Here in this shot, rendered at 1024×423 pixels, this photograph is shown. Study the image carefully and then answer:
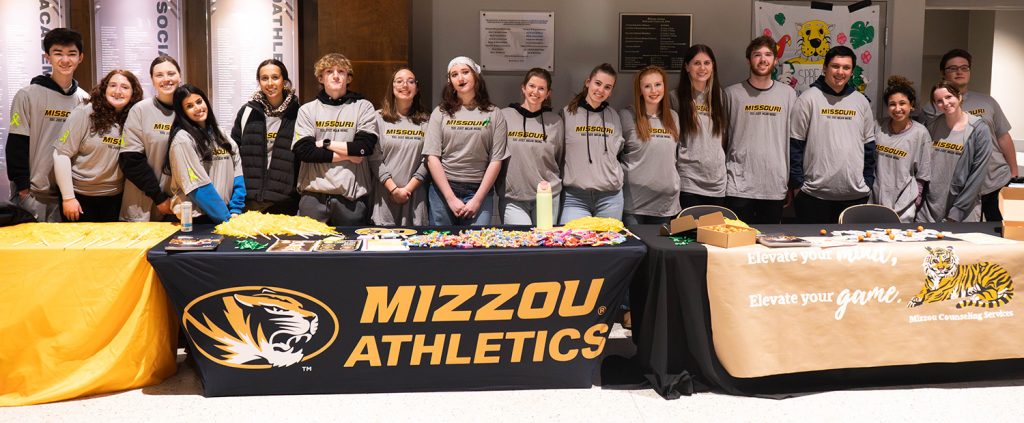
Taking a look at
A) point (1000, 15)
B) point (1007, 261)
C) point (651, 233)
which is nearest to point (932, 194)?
point (1007, 261)

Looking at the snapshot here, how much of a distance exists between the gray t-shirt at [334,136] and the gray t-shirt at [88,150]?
36.7 inches

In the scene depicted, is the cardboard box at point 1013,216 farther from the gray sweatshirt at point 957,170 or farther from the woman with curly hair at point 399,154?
the woman with curly hair at point 399,154

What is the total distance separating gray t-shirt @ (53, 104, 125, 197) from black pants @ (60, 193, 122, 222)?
50 mm

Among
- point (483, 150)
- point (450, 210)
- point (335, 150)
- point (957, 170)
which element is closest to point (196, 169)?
point (335, 150)

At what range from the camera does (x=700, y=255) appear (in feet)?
10.4

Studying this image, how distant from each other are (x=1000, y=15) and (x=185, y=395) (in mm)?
8016

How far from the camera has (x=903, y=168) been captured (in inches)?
193

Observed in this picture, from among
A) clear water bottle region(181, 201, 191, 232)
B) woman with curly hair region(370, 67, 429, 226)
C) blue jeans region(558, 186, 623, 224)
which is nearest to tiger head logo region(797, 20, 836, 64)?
blue jeans region(558, 186, 623, 224)

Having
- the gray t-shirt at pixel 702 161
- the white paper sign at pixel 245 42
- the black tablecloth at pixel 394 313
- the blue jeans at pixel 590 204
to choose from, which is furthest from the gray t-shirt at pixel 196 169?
the gray t-shirt at pixel 702 161

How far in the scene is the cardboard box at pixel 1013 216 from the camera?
344 centimetres

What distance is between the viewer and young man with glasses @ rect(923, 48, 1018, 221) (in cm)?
517

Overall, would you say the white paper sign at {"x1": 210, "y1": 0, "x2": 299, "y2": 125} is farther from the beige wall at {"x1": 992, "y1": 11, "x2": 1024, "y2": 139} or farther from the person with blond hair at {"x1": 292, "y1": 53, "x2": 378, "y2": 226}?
the beige wall at {"x1": 992, "y1": 11, "x2": 1024, "y2": 139}

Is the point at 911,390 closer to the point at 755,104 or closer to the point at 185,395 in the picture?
the point at 755,104

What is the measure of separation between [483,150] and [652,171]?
950 millimetres
